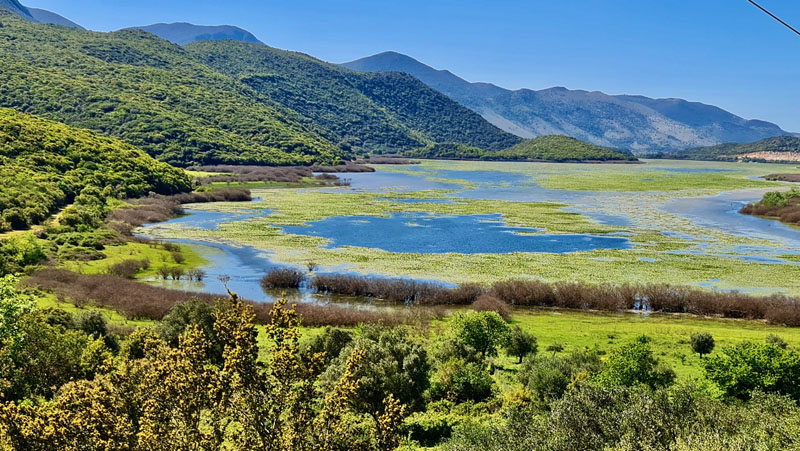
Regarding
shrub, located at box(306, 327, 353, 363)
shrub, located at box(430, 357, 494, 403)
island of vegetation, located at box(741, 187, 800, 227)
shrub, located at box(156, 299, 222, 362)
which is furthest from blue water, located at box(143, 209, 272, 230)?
island of vegetation, located at box(741, 187, 800, 227)

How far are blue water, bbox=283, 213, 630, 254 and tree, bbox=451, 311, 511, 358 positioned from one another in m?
33.6

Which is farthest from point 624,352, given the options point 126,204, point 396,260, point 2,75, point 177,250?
point 2,75

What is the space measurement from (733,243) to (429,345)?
173 feet

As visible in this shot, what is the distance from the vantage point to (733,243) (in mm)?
71812

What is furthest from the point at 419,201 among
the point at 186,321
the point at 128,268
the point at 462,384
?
the point at 462,384

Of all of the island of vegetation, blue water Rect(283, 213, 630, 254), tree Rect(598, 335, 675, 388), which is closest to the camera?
tree Rect(598, 335, 675, 388)

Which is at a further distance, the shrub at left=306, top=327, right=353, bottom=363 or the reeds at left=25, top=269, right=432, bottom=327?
the reeds at left=25, top=269, right=432, bottom=327

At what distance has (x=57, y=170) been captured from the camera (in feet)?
311

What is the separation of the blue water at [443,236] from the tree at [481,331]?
3365 centimetres

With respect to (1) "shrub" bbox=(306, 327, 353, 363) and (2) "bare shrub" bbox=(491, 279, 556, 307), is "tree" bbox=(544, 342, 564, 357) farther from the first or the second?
(2) "bare shrub" bbox=(491, 279, 556, 307)

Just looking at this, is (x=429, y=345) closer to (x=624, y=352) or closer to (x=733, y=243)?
(x=624, y=352)

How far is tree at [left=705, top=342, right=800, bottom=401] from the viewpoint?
992 inches

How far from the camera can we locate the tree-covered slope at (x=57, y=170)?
71.7 m

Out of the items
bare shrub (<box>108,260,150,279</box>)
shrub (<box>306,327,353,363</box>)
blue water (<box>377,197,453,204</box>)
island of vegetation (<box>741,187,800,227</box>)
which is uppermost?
island of vegetation (<box>741,187,800,227</box>)
